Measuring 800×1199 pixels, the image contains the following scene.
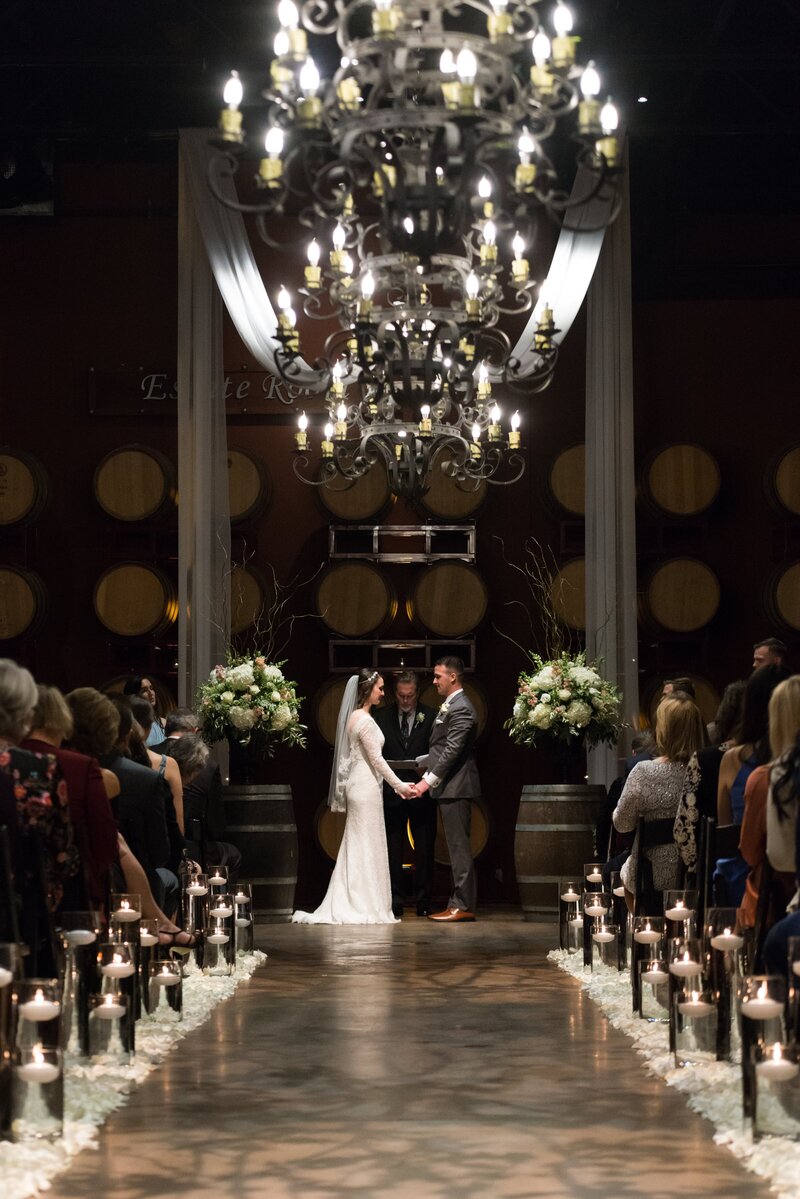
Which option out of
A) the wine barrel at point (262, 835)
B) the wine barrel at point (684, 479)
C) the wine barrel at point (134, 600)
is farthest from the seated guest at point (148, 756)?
the wine barrel at point (684, 479)

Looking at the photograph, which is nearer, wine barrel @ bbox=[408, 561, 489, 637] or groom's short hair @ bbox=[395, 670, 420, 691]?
groom's short hair @ bbox=[395, 670, 420, 691]

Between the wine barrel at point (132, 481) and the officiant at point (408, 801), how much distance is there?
204cm

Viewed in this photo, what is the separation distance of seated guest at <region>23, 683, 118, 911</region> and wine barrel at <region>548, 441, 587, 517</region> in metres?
6.37

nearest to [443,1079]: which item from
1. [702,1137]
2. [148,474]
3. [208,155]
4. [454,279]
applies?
[702,1137]

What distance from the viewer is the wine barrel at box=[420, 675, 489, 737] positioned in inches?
421

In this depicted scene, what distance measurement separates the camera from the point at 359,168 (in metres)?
5.07

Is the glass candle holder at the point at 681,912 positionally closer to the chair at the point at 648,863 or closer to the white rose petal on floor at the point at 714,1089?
the white rose petal on floor at the point at 714,1089

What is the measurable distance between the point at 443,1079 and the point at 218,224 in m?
5.40

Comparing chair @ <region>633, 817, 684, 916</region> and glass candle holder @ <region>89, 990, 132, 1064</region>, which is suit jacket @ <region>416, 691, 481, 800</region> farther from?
glass candle holder @ <region>89, 990, 132, 1064</region>

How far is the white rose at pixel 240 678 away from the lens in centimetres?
945

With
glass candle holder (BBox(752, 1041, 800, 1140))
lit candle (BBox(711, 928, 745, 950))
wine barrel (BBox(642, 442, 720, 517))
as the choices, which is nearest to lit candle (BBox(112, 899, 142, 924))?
lit candle (BBox(711, 928, 745, 950))

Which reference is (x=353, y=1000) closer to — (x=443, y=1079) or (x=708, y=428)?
(x=443, y=1079)

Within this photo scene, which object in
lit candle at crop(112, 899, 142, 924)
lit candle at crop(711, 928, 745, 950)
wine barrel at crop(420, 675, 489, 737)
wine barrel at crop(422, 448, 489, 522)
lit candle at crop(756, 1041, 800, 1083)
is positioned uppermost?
wine barrel at crop(422, 448, 489, 522)

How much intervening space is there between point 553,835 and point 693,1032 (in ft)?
15.5
